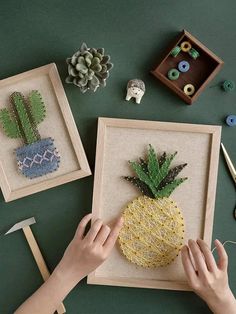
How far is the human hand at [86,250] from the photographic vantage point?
835 mm

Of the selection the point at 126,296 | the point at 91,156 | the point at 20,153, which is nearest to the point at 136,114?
the point at 91,156

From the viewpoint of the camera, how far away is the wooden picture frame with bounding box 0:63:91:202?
862mm

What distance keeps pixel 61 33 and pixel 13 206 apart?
342 millimetres

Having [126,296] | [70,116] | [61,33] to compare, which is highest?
[61,33]

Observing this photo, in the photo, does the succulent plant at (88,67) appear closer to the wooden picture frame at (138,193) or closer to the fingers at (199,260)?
the wooden picture frame at (138,193)

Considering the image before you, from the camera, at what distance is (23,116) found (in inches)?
33.8

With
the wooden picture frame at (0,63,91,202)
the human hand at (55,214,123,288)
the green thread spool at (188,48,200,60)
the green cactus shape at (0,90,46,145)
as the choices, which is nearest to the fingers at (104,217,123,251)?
the human hand at (55,214,123,288)

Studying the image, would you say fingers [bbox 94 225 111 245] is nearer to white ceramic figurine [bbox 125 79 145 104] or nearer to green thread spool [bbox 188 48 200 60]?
white ceramic figurine [bbox 125 79 145 104]

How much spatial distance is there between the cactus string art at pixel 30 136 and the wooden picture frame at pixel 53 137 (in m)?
0.01

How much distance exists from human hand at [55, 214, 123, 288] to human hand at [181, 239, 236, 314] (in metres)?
0.14

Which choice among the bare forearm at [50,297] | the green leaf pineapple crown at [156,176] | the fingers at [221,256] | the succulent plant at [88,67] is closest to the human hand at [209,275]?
the fingers at [221,256]

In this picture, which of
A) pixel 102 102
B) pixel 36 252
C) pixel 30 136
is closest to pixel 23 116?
pixel 30 136

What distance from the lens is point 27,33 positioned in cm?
88

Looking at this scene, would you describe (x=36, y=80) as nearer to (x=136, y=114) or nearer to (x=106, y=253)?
(x=136, y=114)
